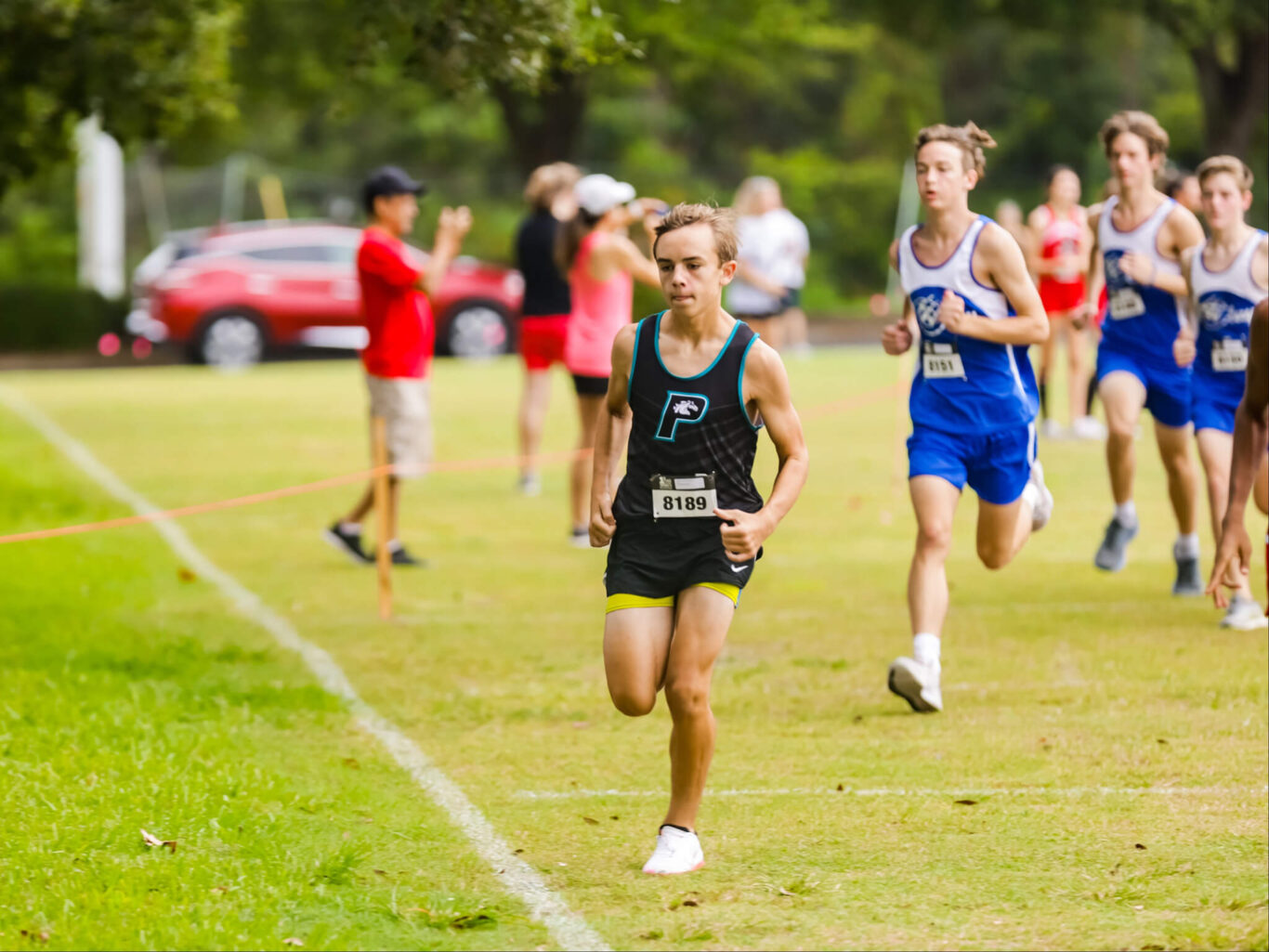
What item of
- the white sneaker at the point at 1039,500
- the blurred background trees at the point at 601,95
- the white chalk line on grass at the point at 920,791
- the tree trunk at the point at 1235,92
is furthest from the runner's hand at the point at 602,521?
the tree trunk at the point at 1235,92

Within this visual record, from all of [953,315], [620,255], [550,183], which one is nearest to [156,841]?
[953,315]

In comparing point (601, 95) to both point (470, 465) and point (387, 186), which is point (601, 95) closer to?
point (470, 465)

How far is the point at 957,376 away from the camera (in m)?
7.69

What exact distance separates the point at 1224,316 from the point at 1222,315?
0.01 meters

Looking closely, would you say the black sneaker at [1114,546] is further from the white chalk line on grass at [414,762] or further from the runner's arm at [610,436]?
the runner's arm at [610,436]

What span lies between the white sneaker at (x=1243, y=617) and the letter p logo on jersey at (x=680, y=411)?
15.2 ft

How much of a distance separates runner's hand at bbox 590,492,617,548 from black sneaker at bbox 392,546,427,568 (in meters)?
6.05

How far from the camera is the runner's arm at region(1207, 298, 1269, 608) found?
5578 millimetres

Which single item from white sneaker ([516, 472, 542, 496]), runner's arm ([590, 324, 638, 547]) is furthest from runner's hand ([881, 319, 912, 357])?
white sneaker ([516, 472, 542, 496])

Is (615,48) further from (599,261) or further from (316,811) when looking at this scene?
(316,811)

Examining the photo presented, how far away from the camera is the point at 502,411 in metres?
21.0

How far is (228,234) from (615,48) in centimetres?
2163

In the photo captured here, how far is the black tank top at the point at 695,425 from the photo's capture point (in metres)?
Answer: 5.43

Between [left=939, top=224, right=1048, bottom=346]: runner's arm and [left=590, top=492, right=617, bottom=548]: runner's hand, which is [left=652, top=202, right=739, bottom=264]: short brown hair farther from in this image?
[left=939, top=224, right=1048, bottom=346]: runner's arm
